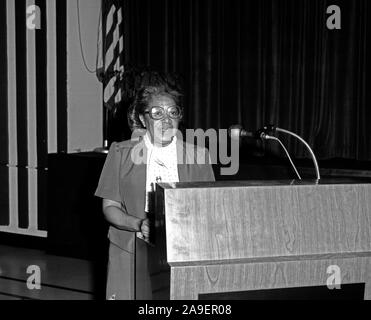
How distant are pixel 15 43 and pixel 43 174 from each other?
128 cm

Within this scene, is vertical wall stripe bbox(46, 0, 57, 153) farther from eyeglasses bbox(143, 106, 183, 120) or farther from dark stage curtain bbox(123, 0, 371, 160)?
eyeglasses bbox(143, 106, 183, 120)

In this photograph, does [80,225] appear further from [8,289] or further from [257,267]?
[257,267]

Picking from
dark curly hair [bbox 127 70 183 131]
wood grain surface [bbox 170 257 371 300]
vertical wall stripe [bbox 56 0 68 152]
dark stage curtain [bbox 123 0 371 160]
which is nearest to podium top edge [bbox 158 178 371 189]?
wood grain surface [bbox 170 257 371 300]

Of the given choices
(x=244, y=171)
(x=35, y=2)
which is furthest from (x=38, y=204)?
(x=244, y=171)

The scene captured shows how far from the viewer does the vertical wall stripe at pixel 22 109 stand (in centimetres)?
598

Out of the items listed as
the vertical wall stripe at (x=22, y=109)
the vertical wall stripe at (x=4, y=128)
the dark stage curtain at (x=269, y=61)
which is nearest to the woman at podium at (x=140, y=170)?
the dark stage curtain at (x=269, y=61)

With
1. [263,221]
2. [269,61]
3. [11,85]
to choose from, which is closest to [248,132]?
[263,221]

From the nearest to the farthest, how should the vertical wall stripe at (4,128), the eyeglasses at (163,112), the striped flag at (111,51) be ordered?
1. the eyeglasses at (163,112)
2. the striped flag at (111,51)
3. the vertical wall stripe at (4,128)

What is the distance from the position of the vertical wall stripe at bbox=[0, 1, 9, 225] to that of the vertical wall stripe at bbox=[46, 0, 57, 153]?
0.52 m

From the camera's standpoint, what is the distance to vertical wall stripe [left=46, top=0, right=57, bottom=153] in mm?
5836

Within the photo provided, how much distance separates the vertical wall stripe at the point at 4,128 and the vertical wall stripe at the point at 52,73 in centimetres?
52

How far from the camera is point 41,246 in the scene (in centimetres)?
603

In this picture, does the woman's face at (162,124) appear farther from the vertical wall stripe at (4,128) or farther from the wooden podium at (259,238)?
the vertical wall stripe at (4,128)

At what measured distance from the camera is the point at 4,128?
6199 millimetres
